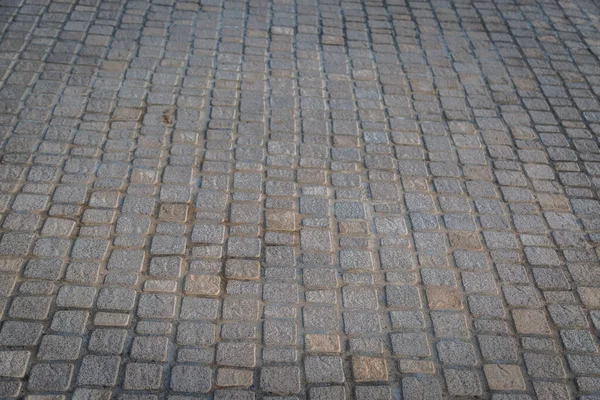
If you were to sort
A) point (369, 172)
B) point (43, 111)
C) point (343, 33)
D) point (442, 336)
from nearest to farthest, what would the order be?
point (442, 336) → point (369, 172) → point (43, 111) → point (343, 33)

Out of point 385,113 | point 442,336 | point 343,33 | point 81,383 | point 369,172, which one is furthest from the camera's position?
point 343,33

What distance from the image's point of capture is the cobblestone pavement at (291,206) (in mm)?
3473

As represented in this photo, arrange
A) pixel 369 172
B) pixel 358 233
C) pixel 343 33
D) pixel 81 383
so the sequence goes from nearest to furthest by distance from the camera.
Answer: pixel 81 383
pixel 358 233
pixel 369 172
pixel 343 33

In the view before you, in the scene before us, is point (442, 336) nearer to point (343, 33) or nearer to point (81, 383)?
point (81, 383)

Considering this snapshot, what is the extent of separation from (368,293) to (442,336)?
55 centimetres

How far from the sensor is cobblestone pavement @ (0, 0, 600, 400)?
3473mm

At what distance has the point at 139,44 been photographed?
6.18 m

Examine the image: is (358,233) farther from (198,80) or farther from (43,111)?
(43,111)

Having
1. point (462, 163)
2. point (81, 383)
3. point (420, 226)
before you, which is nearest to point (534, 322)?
point (420, 226)

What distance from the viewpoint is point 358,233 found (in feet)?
14.1

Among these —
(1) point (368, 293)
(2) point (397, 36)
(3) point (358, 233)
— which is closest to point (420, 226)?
(3) point (358, 233)

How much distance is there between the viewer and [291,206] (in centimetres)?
447

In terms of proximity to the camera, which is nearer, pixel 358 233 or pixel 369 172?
pixel 358 233

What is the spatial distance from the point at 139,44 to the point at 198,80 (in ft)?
3.21
